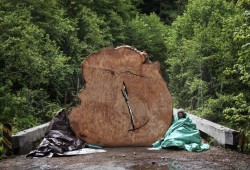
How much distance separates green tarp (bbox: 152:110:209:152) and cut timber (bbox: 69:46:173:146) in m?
0.27

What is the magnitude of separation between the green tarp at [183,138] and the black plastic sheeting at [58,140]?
1583 millimetres

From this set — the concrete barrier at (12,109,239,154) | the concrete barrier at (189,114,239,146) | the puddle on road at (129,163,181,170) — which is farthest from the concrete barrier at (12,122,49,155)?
the concrete barrier at (189,114,239,146)

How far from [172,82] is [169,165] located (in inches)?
564

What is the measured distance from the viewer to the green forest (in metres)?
11.5

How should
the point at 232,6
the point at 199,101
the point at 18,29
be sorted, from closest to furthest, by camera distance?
the point at 18,29 → the point at 199,101 → the point at 232,6

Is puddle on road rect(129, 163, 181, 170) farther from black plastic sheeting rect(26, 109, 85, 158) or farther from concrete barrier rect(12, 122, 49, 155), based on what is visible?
concrete barrier rect(12, 122, 49, 155)

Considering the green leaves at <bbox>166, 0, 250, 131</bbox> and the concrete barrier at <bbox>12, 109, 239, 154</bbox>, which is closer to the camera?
the concrete barrier at <bbox>12, 109, 239, 154</bbox>

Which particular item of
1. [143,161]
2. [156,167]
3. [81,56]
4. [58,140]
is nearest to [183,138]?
[143,161]

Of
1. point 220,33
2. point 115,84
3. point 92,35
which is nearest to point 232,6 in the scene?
point 220,33

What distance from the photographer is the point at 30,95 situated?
39.9 ft

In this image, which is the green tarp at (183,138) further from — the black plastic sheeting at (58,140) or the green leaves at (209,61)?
the green leaves at (209,61)

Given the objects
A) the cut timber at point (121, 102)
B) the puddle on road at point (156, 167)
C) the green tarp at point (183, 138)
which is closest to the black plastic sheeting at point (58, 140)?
the cut timber at point (121, 102)

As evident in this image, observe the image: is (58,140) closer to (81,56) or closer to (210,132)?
(210,132)

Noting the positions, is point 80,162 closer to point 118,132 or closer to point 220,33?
point 118,132
